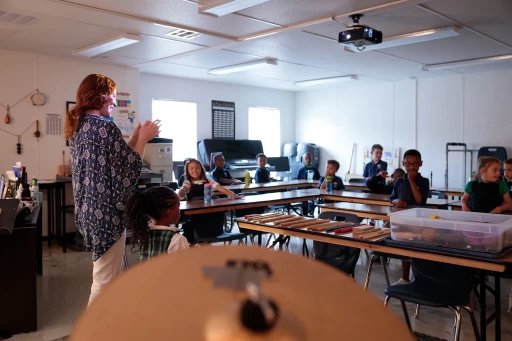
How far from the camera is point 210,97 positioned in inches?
380

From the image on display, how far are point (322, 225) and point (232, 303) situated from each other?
2938 millimetres

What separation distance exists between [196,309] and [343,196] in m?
5.35

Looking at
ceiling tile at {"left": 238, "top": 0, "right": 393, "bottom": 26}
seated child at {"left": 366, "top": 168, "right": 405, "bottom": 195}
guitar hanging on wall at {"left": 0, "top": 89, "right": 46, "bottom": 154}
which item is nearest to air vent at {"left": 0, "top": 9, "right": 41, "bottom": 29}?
guitar hanging on wall at {"left": 0, "top": 89, "right": 46, "bottom": 154}

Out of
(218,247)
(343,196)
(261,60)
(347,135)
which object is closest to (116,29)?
(261,60)

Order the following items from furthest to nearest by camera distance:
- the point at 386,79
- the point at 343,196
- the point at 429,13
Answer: the point at 386,79
the point at 343,196
the point at 429,13

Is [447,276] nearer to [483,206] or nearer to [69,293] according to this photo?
[483,206]

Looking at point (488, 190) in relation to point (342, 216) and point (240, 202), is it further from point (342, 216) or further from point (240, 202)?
point (240, 202)

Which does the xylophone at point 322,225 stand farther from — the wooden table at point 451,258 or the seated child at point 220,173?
the seated child at point 220,173

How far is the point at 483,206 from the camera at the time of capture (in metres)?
4.26

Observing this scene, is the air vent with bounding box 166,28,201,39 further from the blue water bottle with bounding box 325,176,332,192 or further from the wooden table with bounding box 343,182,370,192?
the wooden table with bounding box 343,182,370,192

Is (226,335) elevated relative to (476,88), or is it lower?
lower

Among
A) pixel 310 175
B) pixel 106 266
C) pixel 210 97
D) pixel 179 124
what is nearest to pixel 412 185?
pixel 106 266

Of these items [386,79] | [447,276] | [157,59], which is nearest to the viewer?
[447,276]

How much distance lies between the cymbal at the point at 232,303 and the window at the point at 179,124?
8.58 metres
